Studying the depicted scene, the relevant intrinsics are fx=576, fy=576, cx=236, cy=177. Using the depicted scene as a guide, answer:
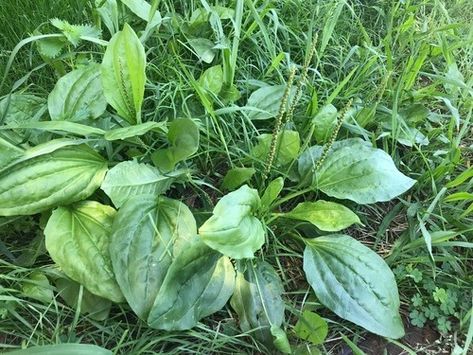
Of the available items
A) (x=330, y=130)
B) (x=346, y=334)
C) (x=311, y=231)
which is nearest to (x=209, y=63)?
(x=330, y=130)

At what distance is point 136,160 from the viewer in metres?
1.45

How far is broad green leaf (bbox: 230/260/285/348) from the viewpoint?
134 cm

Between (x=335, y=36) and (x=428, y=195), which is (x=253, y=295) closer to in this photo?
(x=428, y=195)

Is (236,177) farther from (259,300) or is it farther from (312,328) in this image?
(312,328)

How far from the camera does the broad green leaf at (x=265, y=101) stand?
5.35 feet

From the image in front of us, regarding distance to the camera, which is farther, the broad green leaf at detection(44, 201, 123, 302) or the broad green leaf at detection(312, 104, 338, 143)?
the broad green leaf at detection(312, 104, 338, 143)

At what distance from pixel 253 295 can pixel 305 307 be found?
A: 14 cm

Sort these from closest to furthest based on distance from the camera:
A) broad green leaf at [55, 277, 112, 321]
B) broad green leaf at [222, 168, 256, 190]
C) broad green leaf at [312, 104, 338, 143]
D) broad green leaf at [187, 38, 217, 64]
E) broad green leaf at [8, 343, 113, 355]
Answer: broad green leaf at [8, 343, 113, 355], broad green leaf at [55, 277, 112, 321], broad green leaf at [222, 168, 256, 190], broad green leaf at [312, 104, 338, 143], broad green leaf at [187, 38, 217, 64]

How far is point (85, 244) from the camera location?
1361mm

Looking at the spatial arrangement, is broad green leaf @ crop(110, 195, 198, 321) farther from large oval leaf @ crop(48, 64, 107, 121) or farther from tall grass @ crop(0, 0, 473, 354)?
large oval leaf @ crop(48, 64, 107, 121)

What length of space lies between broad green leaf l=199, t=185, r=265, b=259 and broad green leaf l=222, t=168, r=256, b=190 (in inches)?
3.7

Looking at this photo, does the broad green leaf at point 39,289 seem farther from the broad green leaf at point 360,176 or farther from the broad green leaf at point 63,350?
the broad green leaf at point 360,176

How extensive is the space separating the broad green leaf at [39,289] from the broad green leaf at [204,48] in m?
0.78

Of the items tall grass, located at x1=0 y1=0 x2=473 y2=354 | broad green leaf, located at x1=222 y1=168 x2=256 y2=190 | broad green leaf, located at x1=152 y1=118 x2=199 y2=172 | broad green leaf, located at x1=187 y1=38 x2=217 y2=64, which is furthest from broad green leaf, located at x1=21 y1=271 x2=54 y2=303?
broad green leaf, located at x1=187 y1=38 x2=217 y2=64
